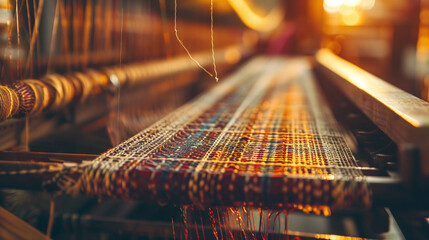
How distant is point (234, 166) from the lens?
67 centimetres

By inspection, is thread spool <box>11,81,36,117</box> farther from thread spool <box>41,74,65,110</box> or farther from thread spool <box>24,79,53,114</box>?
thread spool <box>41,74,65,110</box>

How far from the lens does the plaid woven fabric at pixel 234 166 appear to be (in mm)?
603

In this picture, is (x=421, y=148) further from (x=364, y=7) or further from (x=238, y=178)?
(x=364, y=7)

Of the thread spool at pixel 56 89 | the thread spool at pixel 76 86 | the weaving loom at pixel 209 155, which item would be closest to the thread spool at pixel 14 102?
the weaving loom at pixel 209 155

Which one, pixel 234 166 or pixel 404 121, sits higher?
pixel 404 121

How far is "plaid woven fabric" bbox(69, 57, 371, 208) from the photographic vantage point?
60 centimetres

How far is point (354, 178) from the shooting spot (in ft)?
1.99

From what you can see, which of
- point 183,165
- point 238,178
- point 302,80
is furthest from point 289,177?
point 302,80

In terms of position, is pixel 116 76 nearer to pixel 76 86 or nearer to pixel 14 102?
pixel 76 86

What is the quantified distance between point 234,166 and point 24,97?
0.57m

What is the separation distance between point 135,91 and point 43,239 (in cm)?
153

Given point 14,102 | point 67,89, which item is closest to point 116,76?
point 67,89

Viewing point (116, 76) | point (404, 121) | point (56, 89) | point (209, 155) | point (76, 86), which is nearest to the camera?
point (404, 121)

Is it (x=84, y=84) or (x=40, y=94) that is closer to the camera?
(x=40, y=94)
